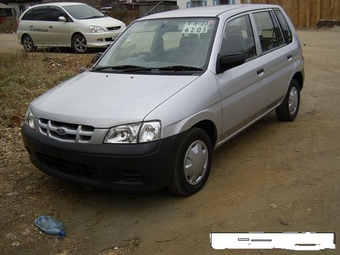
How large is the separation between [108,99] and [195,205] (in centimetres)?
130

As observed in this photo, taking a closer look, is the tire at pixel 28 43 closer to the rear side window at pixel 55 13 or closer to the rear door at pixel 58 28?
the rear door at pixel 58 28

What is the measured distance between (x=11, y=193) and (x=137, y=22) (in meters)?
2.64

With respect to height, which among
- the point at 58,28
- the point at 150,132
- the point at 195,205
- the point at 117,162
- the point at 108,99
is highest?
the point at 108,99

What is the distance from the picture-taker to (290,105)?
19.5ft

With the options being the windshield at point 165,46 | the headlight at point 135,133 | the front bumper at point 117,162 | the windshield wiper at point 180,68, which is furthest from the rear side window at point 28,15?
the headlight at point 135,133

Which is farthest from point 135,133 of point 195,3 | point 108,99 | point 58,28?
point 195,3

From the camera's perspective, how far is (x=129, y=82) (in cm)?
398

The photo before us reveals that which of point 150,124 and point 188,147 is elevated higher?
point 150,124

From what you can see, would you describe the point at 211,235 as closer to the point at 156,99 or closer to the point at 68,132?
the point at 156,99

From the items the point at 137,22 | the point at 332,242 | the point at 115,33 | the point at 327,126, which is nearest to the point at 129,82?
the point at 137,22

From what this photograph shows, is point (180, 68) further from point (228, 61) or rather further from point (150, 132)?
point (150, 132)

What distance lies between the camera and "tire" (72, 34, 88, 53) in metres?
11.9

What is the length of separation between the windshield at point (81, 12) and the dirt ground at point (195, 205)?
7999mm

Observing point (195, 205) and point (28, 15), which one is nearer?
point (195, 205)
